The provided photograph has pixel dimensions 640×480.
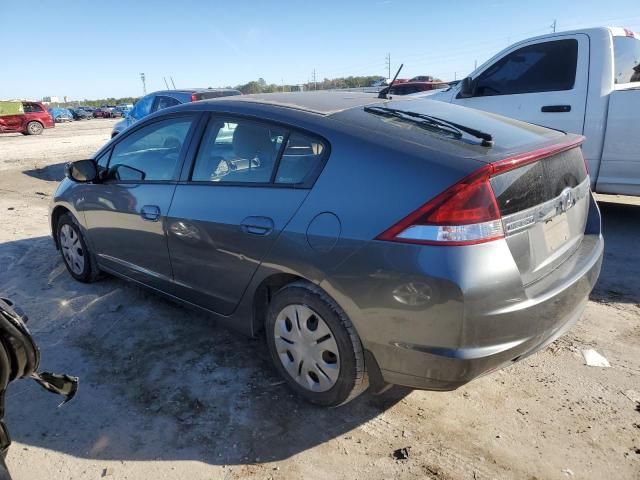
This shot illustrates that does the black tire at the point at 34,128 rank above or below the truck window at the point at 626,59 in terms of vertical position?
below

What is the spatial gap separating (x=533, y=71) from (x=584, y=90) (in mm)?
661

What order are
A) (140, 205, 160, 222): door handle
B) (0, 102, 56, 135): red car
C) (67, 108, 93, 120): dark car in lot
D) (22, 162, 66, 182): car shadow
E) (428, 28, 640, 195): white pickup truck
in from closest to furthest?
(140, 205, 160, 222): door handle
(428, 28, 640, 195): white pickup truck
(22, 162, 66, 182): car shadow
(0, 102, 56, 135): red car
(67, 108, 93, 120): dark car in lot

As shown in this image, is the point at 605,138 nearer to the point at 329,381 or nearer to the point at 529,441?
the point at 529,441

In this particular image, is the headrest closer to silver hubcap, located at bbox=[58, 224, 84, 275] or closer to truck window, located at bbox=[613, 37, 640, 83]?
silver hubcap, located at bbox=[58, 224, 84, 275]

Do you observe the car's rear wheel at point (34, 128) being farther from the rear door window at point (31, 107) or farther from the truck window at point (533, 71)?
the truck window at point (533, 71)

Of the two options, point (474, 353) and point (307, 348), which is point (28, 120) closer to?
point (307, 348)

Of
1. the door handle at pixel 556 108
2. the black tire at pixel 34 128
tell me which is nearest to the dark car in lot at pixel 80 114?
the black tire at pixel 34 128

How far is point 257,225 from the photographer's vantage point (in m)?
2.58

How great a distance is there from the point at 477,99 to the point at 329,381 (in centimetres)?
478

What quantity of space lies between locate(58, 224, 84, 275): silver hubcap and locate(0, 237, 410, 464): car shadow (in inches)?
20.5

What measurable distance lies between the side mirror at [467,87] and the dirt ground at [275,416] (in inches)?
130

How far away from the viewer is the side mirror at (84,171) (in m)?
3.78

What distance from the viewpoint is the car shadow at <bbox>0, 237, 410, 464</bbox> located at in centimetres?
240

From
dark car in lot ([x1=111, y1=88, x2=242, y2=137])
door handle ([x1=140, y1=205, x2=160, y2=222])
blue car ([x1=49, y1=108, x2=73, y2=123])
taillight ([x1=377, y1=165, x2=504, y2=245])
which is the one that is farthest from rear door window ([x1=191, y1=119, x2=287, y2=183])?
blue car ([x1=49, y1=108, x2=73, y2=123])
